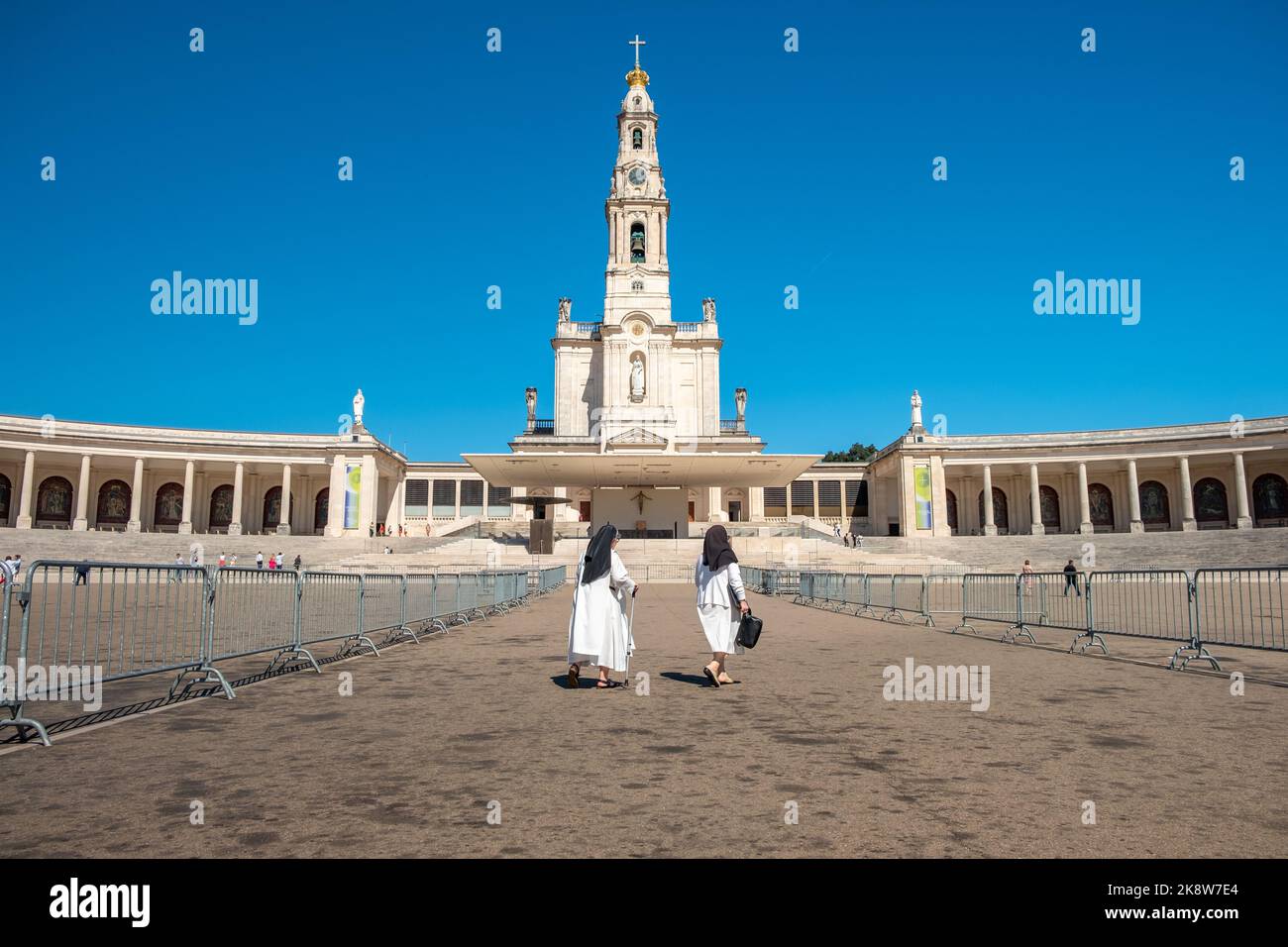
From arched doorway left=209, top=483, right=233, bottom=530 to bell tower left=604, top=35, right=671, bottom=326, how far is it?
3256 centimetres

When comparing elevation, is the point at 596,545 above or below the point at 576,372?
below

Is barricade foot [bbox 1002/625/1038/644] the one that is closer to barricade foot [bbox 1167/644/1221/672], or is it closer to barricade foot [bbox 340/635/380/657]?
barricade foot [bbox 1167/644/1221/672]

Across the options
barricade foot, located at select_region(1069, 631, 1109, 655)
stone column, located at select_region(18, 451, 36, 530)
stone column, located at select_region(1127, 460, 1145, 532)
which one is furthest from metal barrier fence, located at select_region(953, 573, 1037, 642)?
stone column, located at select_region(18, 451, 36, 530)

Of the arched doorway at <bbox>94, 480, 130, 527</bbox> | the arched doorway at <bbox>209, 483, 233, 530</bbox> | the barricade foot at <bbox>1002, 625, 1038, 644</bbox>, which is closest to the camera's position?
the barricade foot at <bbox>1002, 625, 1038, 644</bbox>

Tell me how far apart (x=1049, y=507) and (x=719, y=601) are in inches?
2442

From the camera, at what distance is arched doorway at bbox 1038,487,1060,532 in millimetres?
62062

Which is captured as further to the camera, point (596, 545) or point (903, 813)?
point (596, 545)

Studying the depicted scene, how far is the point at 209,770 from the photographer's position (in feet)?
15.3

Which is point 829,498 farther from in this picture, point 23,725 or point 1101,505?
point 23,725
